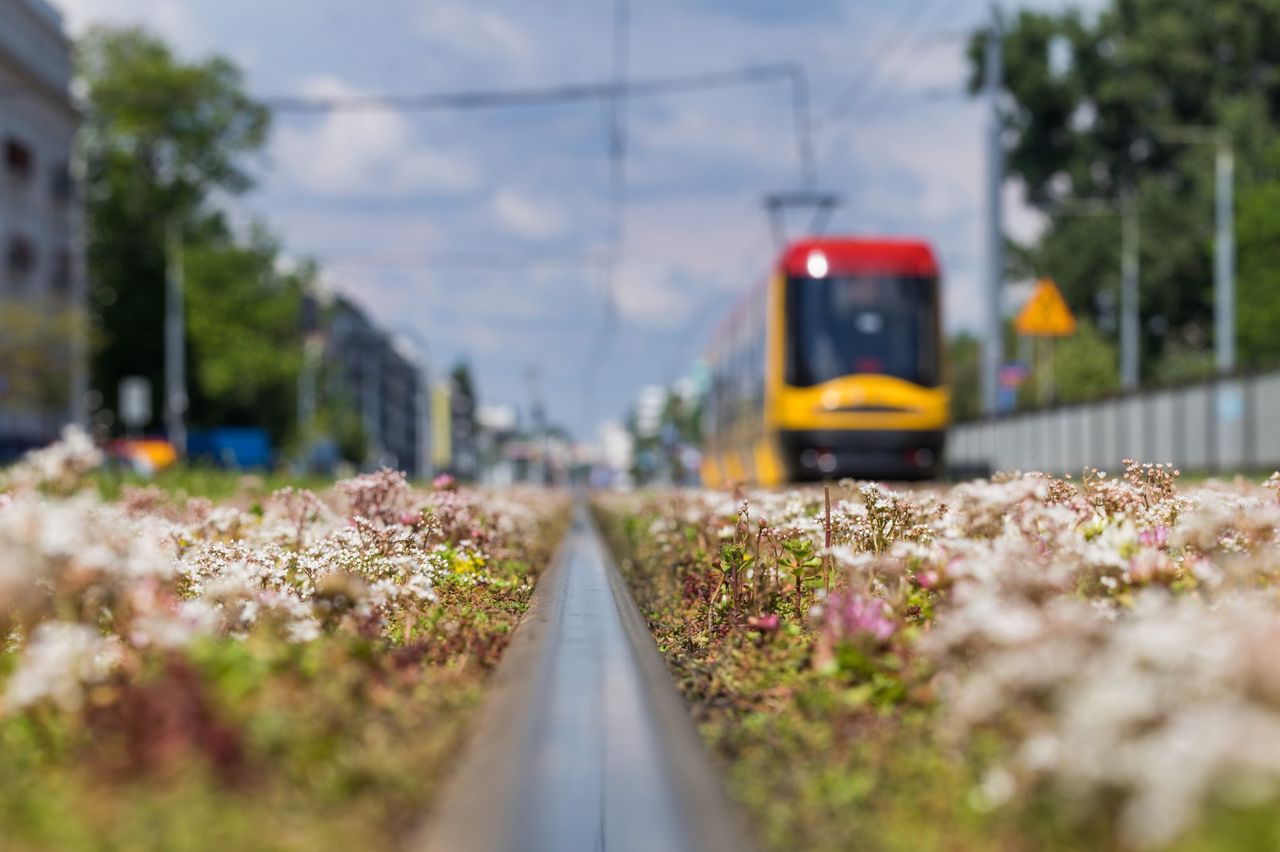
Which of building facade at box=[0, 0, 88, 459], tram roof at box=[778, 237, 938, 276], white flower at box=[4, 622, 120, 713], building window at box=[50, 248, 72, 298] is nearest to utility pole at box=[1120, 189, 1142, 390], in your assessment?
tram roof at box=[778, 237, 938, 276]

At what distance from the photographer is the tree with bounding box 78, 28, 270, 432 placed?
73875 millimetres

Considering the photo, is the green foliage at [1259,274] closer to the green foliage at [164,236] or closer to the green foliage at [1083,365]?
the green foliage at [1083,365]

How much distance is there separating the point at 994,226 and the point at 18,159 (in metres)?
38.5

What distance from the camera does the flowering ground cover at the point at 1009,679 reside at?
2969 millimetres

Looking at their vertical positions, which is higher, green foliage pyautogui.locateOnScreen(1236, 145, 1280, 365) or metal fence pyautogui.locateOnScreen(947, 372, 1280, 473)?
green foliage pyautogui.locateOnScreen(1236, 145, 1280, 365)

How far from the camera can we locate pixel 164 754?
11.1 ft

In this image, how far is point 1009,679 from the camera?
3.42 m

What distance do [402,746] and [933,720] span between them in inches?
53.9

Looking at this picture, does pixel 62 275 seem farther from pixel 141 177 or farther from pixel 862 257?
pixel 862 257

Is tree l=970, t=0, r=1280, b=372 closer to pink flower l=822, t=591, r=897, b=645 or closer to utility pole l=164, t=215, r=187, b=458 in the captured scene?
utility pole l=164, t=215, r=187, b=458

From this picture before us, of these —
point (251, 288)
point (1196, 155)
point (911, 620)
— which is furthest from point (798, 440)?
point (251, 288)

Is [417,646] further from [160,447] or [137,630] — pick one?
[160,447]

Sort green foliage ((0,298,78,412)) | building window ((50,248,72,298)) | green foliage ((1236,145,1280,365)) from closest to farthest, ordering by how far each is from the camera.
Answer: green foliage ((0,298,78,412)) < building window ((50,248,72,298)) < green foliage ((1236,145,1280,365))

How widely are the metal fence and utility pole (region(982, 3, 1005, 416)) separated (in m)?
0.91
